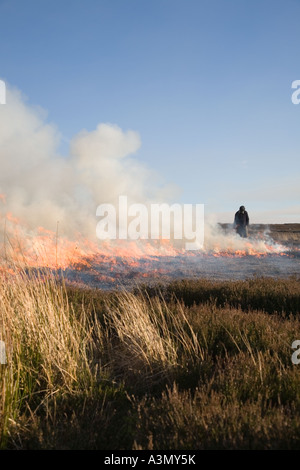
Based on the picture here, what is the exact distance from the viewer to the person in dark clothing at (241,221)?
22438 mm

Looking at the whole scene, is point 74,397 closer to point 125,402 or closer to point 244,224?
point 125,402

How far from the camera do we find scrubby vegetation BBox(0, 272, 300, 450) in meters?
2.60

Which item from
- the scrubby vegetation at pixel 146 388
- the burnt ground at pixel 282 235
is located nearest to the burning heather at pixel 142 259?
the scrubby vegetation at pixel 146 388

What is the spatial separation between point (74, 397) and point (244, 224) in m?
20.6

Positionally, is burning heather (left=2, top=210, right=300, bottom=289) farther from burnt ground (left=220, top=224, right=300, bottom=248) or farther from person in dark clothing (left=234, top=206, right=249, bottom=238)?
burnt ground (left=220, top=224, right=300, bottom=248)

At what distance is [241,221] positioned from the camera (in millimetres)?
22875

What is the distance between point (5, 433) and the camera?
2.77 m

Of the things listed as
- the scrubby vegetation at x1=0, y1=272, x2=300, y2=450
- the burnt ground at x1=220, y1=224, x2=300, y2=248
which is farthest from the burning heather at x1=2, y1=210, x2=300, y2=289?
the burnt ground at x1=220, y1=224, x2=300, y2=248

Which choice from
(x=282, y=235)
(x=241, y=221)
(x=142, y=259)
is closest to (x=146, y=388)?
(x=142, y=259)

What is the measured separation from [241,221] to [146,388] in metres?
20.1

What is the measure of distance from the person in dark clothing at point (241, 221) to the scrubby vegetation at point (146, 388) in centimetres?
1752

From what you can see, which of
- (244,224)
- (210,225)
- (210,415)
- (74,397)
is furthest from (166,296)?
(210,225)

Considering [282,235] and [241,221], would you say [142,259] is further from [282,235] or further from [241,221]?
[282,235]

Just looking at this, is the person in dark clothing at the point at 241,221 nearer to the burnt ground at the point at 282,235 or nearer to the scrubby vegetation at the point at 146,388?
the burnt ground at the point at 282,235
